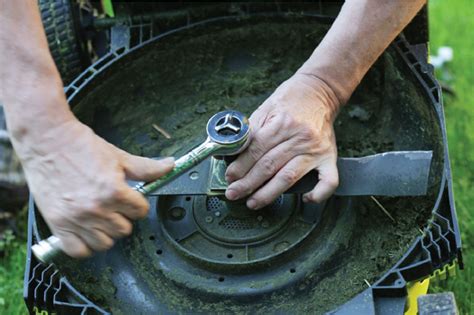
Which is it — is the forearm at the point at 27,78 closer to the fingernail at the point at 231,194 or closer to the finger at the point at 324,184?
the fingernail at the point at 231,194

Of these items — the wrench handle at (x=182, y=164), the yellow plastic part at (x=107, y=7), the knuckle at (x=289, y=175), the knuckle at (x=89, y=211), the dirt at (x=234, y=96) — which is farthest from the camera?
the yellow plastic part at (x=107, y=7)

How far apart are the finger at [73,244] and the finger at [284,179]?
1.24 ft

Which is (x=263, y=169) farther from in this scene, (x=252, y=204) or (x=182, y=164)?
(x=182, y=164)

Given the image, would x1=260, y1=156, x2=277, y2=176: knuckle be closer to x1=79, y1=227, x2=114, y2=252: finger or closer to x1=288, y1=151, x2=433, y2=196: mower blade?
→ x1=288, y1=151, x2=433, y2=196: mower blade

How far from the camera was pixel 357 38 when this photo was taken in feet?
5.54

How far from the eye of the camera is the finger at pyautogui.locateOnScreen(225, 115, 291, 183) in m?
1.61

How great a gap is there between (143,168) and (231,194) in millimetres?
247

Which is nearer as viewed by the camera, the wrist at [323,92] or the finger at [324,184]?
the finger at [324,184]

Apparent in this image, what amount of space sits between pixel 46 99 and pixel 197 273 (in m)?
0.51

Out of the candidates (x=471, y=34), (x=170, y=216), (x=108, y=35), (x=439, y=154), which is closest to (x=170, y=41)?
(x=108, y=35)

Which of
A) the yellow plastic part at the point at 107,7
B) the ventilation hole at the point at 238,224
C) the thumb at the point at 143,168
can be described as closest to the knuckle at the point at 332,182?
the ventilation hole at the point at 238,224

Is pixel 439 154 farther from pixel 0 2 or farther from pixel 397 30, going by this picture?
pixel 0 2

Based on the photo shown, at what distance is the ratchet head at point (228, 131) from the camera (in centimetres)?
153

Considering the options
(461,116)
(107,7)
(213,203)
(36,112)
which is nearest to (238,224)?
(213,203)
